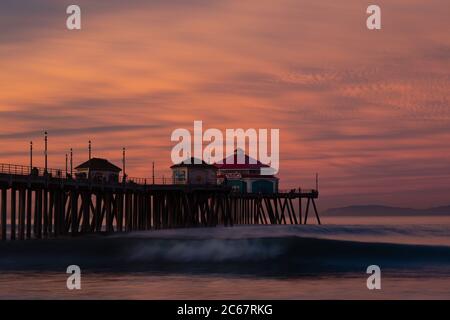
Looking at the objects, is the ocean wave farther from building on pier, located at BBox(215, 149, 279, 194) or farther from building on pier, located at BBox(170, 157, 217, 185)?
building on pier, located at BBox(215, 149, 279, 194)

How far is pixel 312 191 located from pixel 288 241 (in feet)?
224

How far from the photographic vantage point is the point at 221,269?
4512 centimetres

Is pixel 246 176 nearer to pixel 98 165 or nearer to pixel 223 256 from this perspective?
pixel 98 165

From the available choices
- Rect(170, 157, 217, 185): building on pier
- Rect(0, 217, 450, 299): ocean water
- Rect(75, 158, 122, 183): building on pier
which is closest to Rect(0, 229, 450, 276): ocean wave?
Rect(0, 217, 450, 299): ocean water

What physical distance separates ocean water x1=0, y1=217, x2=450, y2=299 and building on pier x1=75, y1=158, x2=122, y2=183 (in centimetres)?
3497

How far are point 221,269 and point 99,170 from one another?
1945 inches

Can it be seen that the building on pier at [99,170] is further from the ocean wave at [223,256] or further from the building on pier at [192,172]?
the ocean wave at [223,256]

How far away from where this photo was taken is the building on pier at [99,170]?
92.2m

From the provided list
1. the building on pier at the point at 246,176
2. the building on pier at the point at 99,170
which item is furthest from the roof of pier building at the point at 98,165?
the building on pier at the point at 246,176

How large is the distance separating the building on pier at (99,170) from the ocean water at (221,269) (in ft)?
115

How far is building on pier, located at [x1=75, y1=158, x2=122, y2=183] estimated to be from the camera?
92.2 m
